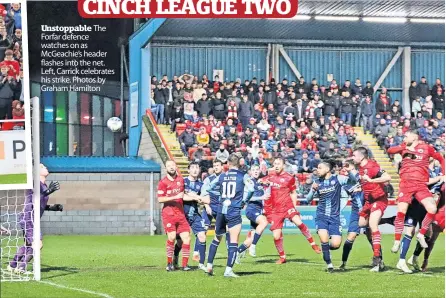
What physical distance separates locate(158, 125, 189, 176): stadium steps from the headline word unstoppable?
16.6 m

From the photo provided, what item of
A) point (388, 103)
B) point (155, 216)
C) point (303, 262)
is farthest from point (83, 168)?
point (303, 262)

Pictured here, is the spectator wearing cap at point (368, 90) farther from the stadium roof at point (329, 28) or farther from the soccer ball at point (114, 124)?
the soccer ball at point (114, 124)

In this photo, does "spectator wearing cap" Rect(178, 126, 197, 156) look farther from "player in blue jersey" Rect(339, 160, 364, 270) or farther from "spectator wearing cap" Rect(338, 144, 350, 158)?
"player in blue jersey" Rect(339, 160, 364, 270)

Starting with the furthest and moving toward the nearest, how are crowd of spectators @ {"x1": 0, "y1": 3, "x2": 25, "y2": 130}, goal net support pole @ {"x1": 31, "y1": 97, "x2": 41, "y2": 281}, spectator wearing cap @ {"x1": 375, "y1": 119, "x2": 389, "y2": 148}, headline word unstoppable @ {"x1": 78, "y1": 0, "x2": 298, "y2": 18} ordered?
spectator wearing cap @ {"x1": 375, "y1": 119, "x2": 389, "y2": 148} < headline word unstoppable @ {"x1": 78, "y1": 0, "x2": 298, "y2": 18} < goal net support pole @ {"x1": 31, "y1": 97, "x2": 41, "y2": 281} < crowd of spectators @ {"x1": 0, "y1": 3, "x2": 25, "y2": 130}

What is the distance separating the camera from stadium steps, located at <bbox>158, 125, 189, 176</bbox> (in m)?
38.7

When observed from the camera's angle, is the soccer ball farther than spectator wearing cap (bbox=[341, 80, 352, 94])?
No

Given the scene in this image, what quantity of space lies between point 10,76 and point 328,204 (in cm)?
1071

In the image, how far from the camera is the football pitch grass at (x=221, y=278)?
15.7 metres

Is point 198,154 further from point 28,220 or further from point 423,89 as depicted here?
point 28,220

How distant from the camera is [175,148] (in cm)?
3941

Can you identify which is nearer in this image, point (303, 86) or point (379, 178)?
point (379, 178)

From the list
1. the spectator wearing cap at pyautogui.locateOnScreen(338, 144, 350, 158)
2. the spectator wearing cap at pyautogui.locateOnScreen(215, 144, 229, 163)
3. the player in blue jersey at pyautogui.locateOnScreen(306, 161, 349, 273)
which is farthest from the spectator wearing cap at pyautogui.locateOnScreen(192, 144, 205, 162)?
the player in blue jersey at pyautogui.locateOnScreen(306, 161, 349, 273)

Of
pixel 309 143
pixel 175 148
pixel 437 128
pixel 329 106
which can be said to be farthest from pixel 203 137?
pixel 437 128

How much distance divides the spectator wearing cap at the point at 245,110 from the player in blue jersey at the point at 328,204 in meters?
20.6
